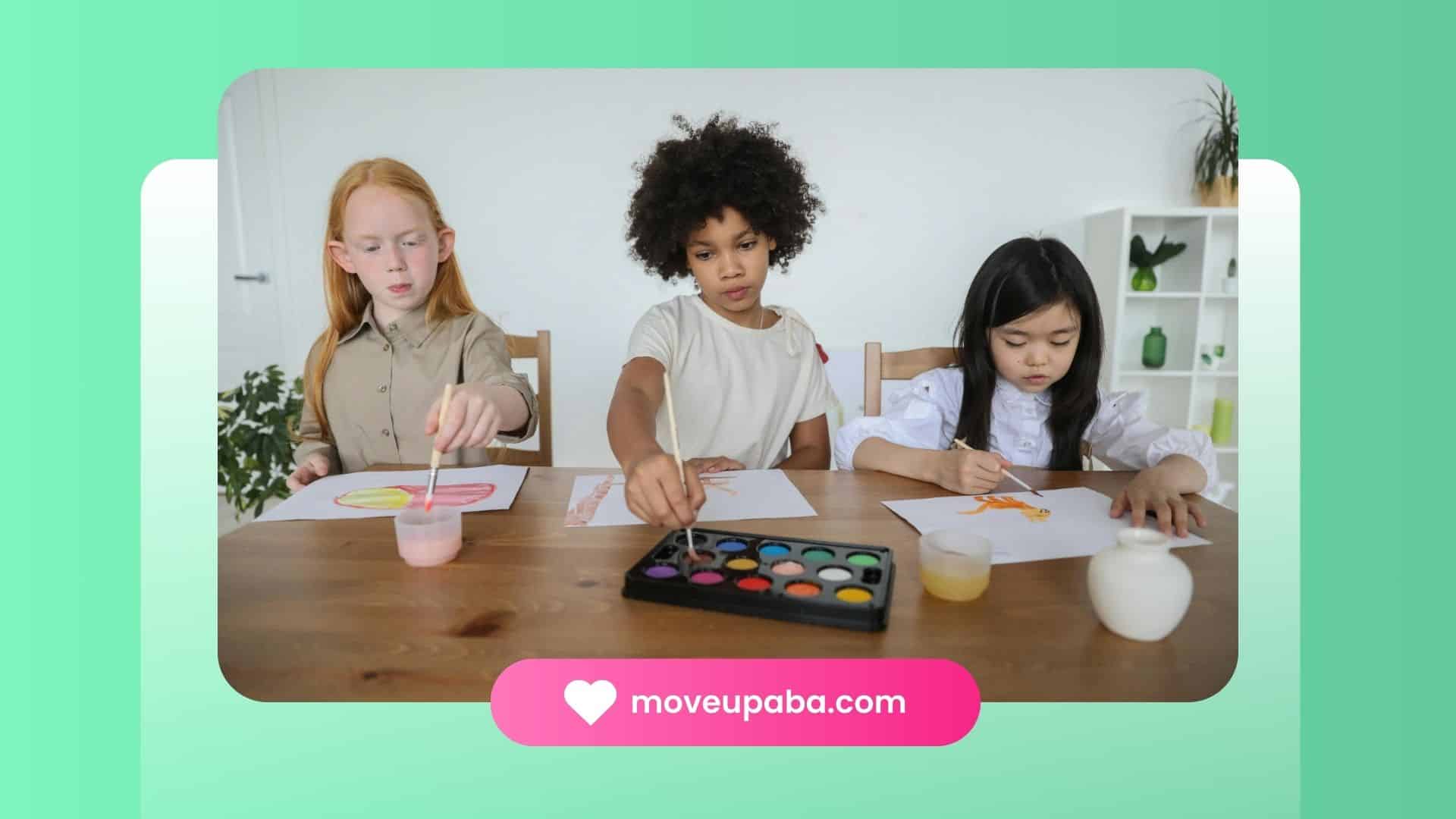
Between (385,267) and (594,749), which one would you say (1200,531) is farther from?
(385,267)

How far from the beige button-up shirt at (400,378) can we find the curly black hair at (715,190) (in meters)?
0.17

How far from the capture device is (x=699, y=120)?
661mm

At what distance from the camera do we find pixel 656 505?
0.65m

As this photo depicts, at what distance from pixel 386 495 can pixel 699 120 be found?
505mm

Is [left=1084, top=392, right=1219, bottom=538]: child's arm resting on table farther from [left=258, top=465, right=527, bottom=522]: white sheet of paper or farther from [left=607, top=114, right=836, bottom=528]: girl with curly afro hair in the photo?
[left=258, top=465, right=527, bottom=522]: white sheet of paper

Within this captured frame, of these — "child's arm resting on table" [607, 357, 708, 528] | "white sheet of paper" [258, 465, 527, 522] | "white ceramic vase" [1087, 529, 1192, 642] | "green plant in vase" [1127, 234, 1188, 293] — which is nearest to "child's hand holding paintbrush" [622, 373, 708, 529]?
"child's arm resting on table" [607, 357, 708, 528]

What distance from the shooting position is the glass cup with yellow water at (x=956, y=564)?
1.89 feet

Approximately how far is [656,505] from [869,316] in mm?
269

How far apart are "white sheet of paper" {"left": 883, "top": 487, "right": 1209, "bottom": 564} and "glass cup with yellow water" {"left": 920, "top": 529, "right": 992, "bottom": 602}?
3.1 inches

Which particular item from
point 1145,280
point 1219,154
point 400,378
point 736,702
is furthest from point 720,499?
point 1219,154

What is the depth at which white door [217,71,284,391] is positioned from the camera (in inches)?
24.7

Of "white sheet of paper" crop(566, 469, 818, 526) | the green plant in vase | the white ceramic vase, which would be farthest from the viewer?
"white sheet of paper" crop(566, 469, 818, 526)

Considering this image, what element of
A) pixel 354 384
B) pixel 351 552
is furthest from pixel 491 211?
pixel 351 552

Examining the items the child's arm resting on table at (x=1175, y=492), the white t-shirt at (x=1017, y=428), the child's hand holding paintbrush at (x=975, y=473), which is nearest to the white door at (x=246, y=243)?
the white t-shirt at (x=1017, y=428)
